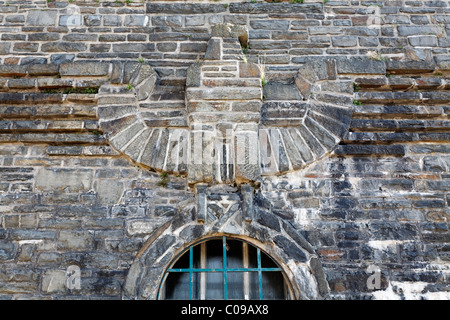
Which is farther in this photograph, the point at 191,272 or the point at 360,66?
the point at 360,66

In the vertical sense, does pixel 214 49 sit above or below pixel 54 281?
Result: above

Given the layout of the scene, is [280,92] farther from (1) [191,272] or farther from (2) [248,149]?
(1) [191,272]

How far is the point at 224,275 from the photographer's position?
396 centimetres

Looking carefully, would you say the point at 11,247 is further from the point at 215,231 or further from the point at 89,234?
the point at 215,231

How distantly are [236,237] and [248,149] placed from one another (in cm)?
80

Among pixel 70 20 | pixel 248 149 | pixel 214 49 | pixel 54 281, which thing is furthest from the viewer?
pixel 70 20

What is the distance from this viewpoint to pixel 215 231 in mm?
3916

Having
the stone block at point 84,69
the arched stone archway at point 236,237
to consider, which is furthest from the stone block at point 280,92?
the stone block at point 84,69

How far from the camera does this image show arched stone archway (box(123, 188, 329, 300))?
12.3ft

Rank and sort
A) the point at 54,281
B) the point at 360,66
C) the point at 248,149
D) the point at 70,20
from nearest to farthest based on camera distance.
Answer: the point at 54,281 → the point at 248,149 → the point at 360,66 → the point at 70,20

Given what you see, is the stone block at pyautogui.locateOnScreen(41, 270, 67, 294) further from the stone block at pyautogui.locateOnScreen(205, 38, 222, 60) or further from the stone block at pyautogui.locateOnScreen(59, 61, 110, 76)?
the stone block at pyautogui.locateOnScreen(205, 38, 222, 60)

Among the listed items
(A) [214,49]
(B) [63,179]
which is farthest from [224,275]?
(A) [214,49]

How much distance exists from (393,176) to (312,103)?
40.5 inches

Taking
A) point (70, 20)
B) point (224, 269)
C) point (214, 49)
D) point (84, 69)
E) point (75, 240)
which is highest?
point (70, 20)
